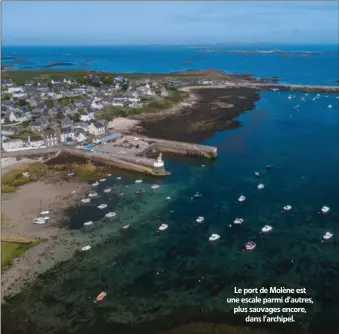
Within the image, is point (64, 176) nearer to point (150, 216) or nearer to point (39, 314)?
point (150, 216)

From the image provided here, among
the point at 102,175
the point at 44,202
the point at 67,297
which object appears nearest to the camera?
the point at 67,297

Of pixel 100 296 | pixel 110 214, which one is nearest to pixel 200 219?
pixel 110 214

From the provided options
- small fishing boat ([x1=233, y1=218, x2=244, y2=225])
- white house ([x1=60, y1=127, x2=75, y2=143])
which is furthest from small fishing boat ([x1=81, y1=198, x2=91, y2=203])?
white house ([x1=60, y1=127, x2=75, y2=143])

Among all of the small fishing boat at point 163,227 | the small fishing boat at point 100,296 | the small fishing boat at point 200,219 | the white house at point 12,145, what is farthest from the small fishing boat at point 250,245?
the white house at point 12,145

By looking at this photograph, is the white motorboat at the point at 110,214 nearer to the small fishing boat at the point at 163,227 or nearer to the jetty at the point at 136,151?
the small fishing boat at the point at 163,227

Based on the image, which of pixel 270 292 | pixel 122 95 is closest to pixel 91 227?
pixel 270 292
